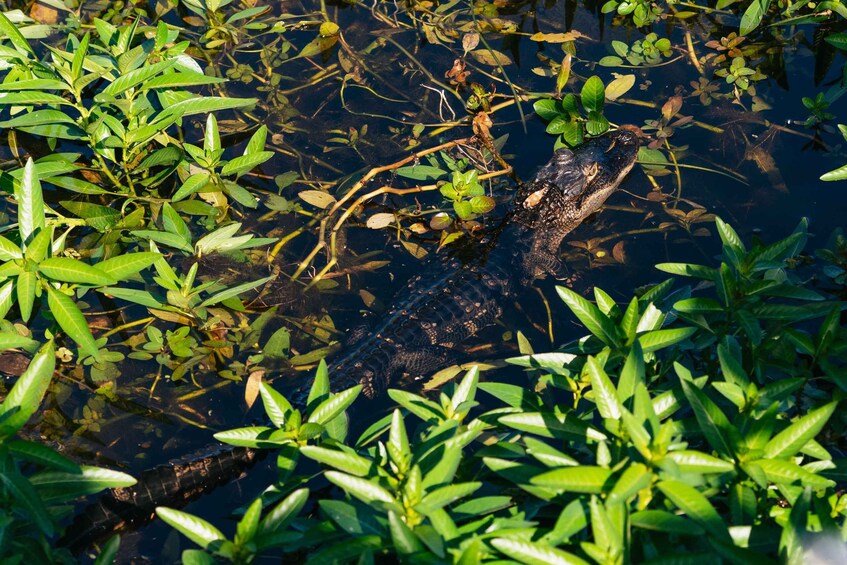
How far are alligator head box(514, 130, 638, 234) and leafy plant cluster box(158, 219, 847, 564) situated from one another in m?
1.76

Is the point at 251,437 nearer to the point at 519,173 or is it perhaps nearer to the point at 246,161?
the point at 246,161

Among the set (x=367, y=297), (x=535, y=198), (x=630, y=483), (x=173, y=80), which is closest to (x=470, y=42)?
(x=535, y=198)

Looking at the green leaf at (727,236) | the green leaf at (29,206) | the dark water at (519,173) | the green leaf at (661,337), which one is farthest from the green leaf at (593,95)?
the green leaf at (29,206)

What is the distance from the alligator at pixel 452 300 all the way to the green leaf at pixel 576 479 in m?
1.97

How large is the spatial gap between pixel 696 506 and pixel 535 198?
2.98 metres

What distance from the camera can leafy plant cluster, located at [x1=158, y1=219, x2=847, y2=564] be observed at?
2.02m

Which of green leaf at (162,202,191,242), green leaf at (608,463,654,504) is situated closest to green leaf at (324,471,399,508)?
green leaf at (608,463,654,504)

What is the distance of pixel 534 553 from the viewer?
77.3 inches

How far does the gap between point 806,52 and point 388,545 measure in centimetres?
463

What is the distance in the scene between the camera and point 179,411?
3.86 meters

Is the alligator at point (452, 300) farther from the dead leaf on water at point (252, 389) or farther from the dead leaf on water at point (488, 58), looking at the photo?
the dead leaf on water at point (488, 58)

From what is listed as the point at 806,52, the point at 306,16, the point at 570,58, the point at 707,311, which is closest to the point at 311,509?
the point at 707,311

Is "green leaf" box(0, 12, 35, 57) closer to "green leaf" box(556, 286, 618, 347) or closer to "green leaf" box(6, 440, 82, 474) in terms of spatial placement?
"green leaf" box(6, 440, 82, 474)

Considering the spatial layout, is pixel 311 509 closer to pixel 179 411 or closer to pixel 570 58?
pixel 179 411
